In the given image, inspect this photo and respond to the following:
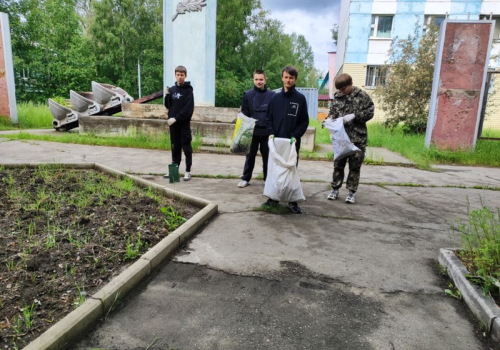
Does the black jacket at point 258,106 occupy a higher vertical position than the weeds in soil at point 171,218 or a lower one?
higher

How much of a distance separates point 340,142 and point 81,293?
3437mm

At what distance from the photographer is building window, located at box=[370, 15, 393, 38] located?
73.8 feet

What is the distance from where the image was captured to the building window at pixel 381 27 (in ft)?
73.8

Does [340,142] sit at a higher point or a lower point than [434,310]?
higher

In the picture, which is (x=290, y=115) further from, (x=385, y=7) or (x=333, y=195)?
(x=385, y=7)

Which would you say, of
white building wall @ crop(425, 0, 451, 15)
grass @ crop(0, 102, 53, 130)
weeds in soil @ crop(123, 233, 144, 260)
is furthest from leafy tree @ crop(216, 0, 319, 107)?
weeds in soil @ crop(123, 233, 144, 260)

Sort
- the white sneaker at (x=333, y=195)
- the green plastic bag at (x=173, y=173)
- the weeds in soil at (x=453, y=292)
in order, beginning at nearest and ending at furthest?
the weeds in soil at (x=453, y=292) < the white sneaker at (x=333, y=195) < the green plastic bag at (x=173, y=173)

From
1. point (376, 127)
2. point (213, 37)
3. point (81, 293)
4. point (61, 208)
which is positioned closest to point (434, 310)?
Result: point (81, 293)

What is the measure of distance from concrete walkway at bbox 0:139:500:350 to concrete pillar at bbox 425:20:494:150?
4878 millimetres

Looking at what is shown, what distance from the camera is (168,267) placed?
9.32 ft

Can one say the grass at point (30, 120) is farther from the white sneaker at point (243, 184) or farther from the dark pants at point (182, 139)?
the white sneaker at point (243, 184)

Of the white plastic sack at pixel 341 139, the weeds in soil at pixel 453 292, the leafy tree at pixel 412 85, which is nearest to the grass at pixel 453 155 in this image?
the leafy tree at pixel 412 85

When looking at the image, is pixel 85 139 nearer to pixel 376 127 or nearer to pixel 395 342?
pixel 395 342

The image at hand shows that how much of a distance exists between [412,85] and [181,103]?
9.89 meters
